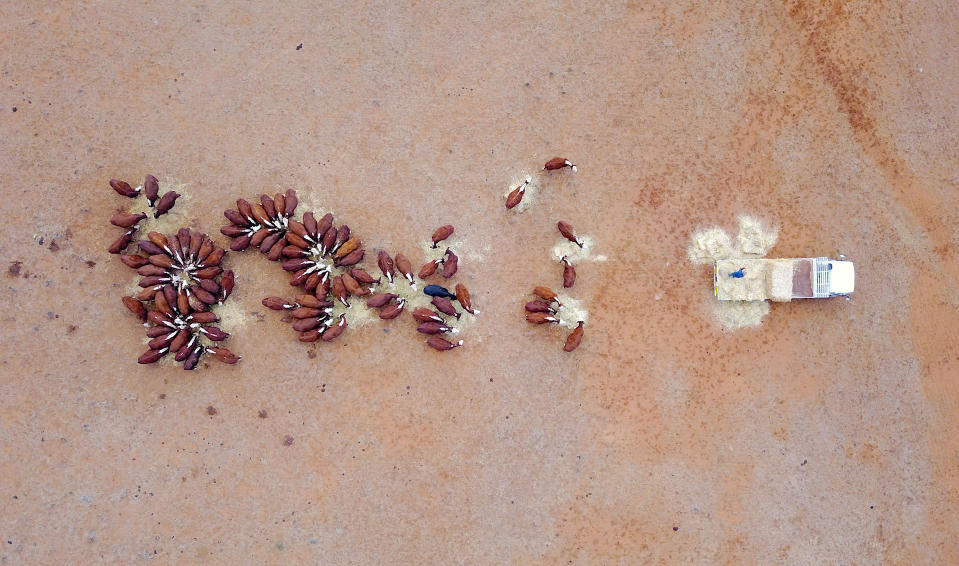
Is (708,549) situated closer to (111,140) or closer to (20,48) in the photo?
(111,140)

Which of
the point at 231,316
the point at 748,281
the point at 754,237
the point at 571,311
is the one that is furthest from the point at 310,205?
the point at 754,237

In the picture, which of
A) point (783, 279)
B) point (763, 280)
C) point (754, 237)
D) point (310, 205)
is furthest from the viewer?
point (754, 237)

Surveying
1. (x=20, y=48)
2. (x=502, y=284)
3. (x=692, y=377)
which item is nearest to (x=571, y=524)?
(x=692, y=377)

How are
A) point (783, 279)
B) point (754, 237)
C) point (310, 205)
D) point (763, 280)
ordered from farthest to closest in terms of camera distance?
point (754, 237) < point (310, 205) < point (763, 280) < point (783, 279)

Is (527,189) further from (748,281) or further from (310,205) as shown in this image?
(748,281)

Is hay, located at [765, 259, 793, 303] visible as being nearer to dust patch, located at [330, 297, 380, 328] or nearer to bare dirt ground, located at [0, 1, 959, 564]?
bare dirt ground, located at [0, 1, 959, 564]

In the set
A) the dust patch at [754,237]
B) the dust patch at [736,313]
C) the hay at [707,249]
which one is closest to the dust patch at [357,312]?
the hay at [707,249]
